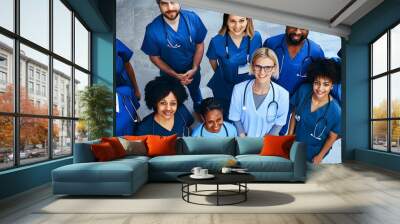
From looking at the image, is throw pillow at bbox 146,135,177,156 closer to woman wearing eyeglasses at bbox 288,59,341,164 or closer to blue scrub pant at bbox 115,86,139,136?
blue scrub pant at bbox 115,86,139,136

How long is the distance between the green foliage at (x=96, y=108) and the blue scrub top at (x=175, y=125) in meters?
0.90

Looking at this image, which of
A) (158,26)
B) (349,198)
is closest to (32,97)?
(158,26)

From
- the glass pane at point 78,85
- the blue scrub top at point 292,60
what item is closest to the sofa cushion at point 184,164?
the glass pane at point 78,85

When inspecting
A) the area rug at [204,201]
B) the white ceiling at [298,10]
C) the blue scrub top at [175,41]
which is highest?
the white ceiling at [298,10]

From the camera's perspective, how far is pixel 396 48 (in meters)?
8.06

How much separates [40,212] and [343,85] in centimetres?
781

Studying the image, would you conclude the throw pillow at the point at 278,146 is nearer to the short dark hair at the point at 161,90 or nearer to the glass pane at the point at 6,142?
the short dark hair at the point at 161,90

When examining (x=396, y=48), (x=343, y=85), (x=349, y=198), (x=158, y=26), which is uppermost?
(x=158, y=26)

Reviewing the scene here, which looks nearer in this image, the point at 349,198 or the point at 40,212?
the point at 40,212

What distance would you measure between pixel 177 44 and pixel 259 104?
2.46m

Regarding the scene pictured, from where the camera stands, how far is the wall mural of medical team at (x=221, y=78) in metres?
8.88

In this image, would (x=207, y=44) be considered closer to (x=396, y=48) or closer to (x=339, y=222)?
(x=396, y=48)

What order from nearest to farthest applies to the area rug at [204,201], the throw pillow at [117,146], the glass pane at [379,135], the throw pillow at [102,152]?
the area rug at [204,201], the throw pillow at [102,152], the throw pillow at [117,146], the glass pane at [379,135]

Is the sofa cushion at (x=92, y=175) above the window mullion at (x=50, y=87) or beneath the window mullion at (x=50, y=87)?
beneath
